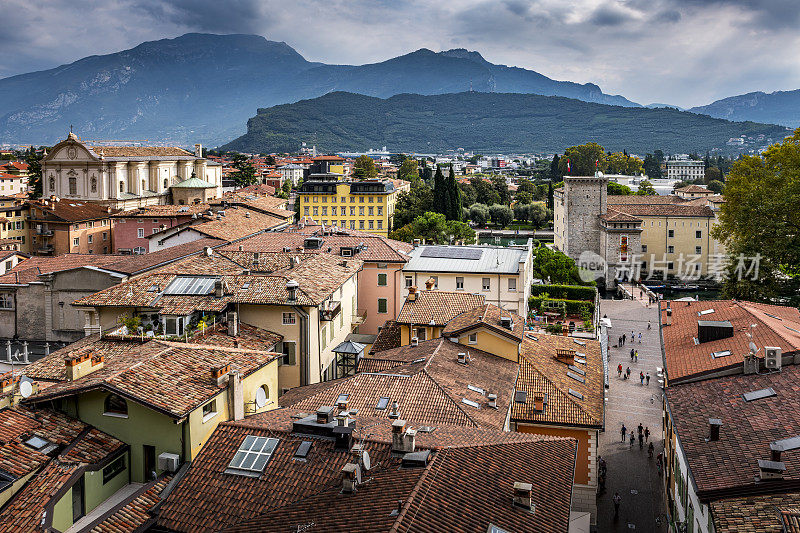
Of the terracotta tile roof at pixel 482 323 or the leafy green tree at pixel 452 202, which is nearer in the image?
the terracotta tile roof at pixel 482 323

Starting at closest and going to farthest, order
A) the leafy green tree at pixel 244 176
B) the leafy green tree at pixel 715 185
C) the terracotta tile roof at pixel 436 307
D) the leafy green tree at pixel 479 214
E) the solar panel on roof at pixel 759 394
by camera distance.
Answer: the solar panel on roof at pixel 759 394 < the terracotta tile roof at pixel 436 307 < the leafy green tree at pixel 479 214 < the leafy green tree at pixel 244 176 < the leafy green tree at pixel 715 185

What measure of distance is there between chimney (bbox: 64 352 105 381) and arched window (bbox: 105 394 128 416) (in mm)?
1387

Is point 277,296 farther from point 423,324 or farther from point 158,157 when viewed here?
point 158,157

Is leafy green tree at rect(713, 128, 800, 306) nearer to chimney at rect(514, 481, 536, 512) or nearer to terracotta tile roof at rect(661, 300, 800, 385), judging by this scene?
terracotta tile roof at rect(661, 300, 800, 385)

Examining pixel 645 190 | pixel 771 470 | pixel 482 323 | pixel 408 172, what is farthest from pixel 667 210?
pixel 771 470

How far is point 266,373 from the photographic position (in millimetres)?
18453

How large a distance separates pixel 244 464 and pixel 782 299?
37.1m

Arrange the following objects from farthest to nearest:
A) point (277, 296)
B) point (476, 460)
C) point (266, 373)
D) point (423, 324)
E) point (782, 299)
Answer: point (782, 299) → point (423, 324) → point (277, 296) → point (266, 373) → point (476, 460)

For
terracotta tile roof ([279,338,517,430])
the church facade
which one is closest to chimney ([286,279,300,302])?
terracotta tile roof ([279,338,517,430])

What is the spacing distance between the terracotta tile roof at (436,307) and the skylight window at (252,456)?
50.4 ft

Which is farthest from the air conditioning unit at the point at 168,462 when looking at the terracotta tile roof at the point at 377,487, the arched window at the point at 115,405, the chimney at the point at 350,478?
the chimney at the point at 350,478

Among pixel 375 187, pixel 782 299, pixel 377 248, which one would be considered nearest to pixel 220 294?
pixel 377 248

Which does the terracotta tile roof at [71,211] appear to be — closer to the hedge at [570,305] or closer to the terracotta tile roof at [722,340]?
the hedge at [570,305]

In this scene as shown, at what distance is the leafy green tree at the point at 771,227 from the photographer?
122 feet
